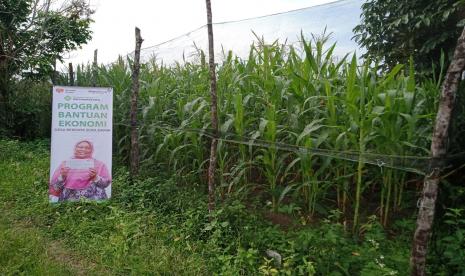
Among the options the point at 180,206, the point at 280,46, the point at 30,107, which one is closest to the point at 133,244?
the point at 180,206

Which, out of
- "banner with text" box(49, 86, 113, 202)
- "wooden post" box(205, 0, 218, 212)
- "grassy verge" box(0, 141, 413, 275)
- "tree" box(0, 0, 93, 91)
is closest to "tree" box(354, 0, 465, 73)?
"wooden post" box(205, 0, 218, 212)

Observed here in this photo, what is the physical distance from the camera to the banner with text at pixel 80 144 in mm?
4469

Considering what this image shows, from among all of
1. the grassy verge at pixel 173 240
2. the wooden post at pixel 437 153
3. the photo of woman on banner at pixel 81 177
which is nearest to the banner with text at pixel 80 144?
the photo of woman on banner at pixel 81 177

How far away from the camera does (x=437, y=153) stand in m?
2.19

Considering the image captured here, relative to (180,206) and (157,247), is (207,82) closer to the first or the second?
(180,206)

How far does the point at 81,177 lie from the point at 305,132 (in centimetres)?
247

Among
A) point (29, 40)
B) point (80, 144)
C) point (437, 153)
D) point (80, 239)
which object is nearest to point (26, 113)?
point (29, 40)

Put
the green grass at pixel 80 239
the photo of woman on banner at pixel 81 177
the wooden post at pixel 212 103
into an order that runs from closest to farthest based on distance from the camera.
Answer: the green grass at pixel 80 239
the wooden post at pixel 212 103
the photo of woman on banner at pixel 81 177

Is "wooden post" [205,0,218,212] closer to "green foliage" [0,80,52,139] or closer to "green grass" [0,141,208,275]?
"green grass" [0,141,208,275]

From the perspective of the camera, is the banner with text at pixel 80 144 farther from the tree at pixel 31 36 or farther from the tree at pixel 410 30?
the tree at pixel 31 36

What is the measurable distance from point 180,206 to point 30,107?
5713mm

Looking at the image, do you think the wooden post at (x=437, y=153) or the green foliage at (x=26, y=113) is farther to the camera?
the green foliage at (x=26, y=113)

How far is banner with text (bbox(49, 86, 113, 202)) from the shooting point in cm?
447

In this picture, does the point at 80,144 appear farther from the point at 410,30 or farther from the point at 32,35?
the point at 32,35
